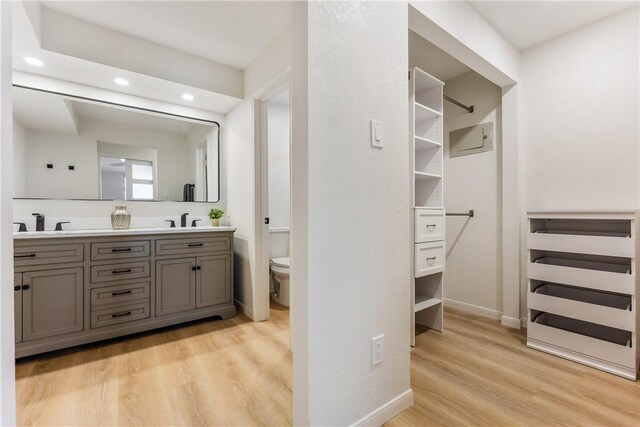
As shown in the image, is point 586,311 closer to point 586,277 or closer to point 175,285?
point 586,277

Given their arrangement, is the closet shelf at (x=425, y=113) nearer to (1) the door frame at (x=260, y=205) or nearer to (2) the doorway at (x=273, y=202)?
(2) the doorway at (x=273, y=202)

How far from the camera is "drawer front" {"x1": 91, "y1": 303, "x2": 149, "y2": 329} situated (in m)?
2.06

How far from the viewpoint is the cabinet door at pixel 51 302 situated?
1.83 m

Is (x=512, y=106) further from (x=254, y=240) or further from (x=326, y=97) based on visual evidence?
(x=254, y=240)

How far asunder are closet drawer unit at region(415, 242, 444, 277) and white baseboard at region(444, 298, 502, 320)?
81cm

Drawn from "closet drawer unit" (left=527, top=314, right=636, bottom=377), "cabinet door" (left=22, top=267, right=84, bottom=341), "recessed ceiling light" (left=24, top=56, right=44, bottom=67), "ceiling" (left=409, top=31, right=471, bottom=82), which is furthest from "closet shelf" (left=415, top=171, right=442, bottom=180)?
"recessed ceiling light" (left=24, top=56, right=44, bottom=67)

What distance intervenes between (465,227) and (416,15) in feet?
6.41

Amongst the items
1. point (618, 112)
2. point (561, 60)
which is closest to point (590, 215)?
point (618, 112)

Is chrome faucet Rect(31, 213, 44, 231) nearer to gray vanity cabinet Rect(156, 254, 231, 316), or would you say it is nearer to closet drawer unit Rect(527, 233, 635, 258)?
gray vanity cabinet Rect(156, 254, 231, 316)

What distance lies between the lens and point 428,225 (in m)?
2.14

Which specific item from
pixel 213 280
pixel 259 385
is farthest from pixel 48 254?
pixel 259 385

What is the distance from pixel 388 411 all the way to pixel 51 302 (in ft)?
7.27

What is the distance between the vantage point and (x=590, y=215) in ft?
5.85

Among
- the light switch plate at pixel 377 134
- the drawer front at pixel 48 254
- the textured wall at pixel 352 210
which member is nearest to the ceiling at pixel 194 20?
the textured wall at pixel 352 210
